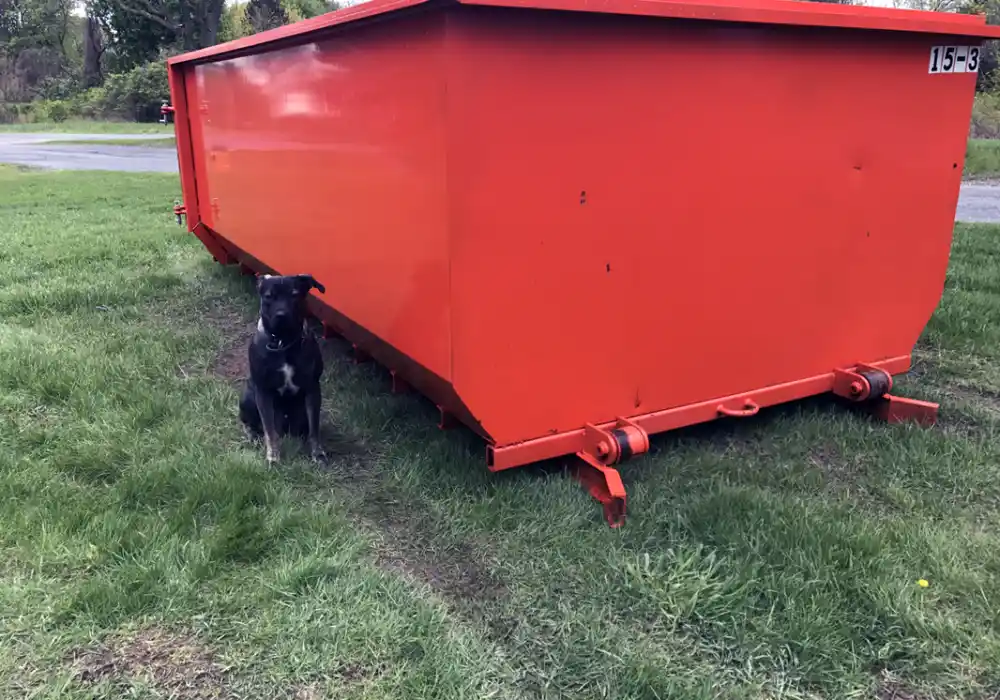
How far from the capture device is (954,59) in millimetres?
3588

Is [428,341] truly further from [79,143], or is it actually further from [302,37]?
[79,143]

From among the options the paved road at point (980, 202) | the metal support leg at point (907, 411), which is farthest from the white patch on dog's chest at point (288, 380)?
the paved road at point (980, 202)

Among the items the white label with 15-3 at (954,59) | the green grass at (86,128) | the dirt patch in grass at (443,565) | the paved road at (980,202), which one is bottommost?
the dirt patch in grass at (443,565)

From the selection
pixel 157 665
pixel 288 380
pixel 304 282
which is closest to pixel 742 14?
pixel 304 282

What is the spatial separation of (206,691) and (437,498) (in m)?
1.19

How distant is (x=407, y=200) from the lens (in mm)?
2904

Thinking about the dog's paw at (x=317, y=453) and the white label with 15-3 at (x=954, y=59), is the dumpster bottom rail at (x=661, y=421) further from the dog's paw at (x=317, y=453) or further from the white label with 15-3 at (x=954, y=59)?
the white label with 15-3 at (x=954, y=59)

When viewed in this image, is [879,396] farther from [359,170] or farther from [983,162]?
[983,162]

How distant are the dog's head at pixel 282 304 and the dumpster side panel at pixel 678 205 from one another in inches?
37.9

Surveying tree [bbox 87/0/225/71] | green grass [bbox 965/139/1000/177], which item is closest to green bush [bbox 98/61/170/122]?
tree [bbox 87/0/225/71]

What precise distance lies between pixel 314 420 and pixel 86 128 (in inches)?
1351

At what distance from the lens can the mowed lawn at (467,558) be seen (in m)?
2.27

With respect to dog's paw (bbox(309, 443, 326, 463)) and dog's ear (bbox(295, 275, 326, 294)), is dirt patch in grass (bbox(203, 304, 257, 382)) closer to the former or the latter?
dog's paw (bbox(309, 443, 326, 463))

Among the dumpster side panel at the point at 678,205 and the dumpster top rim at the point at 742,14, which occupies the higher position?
the dumpster top rim at the point at 742,14
